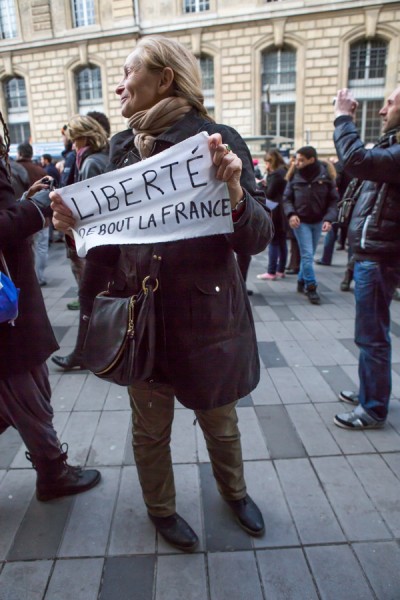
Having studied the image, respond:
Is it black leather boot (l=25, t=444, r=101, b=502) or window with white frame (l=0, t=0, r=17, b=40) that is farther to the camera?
window with white frame (l=0, t=0, r=17, b=40)

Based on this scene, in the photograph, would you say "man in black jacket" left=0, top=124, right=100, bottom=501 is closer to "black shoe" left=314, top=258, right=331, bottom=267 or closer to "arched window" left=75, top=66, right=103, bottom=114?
"black shoe" left=314, top=258, right=331, bottom=267

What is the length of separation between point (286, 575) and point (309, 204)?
189 inches

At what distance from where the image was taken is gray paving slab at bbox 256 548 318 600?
1.71m

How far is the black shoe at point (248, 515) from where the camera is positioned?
6.51 ft

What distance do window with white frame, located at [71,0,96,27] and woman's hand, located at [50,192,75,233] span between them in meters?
26.9

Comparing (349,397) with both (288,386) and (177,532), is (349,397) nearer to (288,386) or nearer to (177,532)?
(288,386)

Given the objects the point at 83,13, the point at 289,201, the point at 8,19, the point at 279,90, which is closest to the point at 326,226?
the point at 289,201

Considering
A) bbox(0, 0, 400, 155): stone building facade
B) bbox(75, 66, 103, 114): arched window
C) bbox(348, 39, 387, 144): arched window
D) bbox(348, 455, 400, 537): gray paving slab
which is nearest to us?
bbox(348, 455, 400, 537): gray paving slab

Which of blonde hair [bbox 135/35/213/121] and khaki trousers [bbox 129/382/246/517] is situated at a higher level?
blonde hair [bbox 135/35/213/121]

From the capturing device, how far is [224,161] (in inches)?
Answer: 54.4

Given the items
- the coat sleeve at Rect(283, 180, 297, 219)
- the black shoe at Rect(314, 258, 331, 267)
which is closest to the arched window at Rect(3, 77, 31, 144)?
the black shoe at Rect(314, 258, 331, 267)

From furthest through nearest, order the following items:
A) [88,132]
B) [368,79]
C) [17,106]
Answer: [17,106], [368,79], [88,132]

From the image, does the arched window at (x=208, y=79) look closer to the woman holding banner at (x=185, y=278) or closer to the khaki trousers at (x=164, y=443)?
the woman holding banner at (x=185, y=278)

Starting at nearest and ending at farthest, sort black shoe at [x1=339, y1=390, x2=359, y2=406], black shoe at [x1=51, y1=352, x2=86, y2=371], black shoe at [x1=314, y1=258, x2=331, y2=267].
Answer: black shoe at [x1=339, y1=390, x2=359, y2=406] → black shoe at [x1=51, y1=352, x2=86, y2=371] → black shoe at [x1=314, y1=258, x2=331, y2=267]
